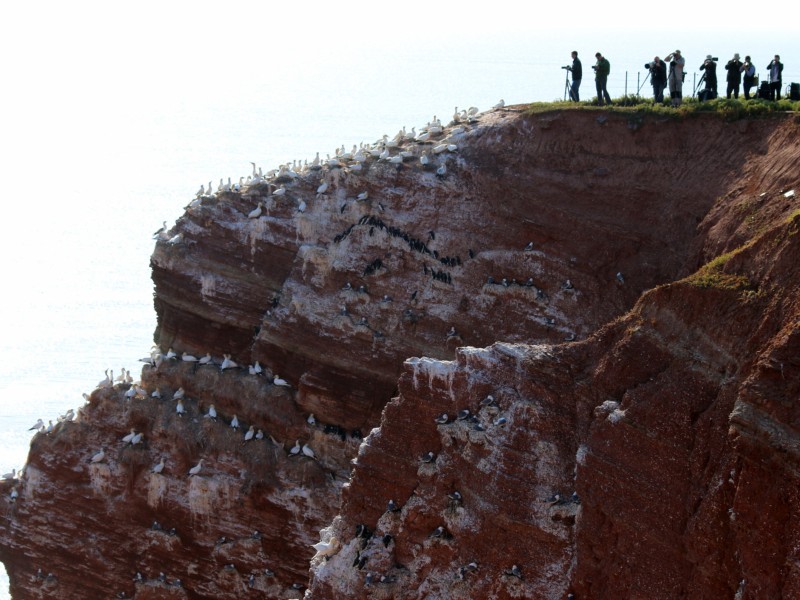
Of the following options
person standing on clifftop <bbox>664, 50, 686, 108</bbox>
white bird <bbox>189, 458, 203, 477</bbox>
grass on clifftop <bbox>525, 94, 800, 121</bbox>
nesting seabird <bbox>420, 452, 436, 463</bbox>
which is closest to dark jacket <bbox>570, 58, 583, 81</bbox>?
grass on clifftop <bbox>525, 94, 800, 121</bbox>

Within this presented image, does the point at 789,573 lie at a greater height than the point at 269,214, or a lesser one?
lesser

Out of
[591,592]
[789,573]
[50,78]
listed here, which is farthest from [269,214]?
[50,78]

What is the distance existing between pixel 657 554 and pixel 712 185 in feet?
51.4

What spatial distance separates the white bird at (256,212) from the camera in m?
49.6

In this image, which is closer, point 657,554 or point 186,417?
point 657,554

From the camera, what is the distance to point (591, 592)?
3281 centimetres

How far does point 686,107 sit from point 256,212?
15.1 meters

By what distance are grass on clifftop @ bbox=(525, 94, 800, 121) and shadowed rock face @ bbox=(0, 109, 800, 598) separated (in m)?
0.46

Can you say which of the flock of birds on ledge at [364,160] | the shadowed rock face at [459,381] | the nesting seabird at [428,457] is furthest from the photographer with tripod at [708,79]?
the nesting seabird at [428,457]

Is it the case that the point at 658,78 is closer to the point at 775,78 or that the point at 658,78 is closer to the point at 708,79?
the point at 708,79

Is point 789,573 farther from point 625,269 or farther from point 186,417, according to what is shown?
point 186,417

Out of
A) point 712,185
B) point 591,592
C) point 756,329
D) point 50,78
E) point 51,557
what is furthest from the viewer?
point 50,78

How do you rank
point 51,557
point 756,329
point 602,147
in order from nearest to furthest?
point 756,329 → point 602,147 → point 51,557

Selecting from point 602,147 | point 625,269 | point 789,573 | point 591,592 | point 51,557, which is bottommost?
point 51,557
